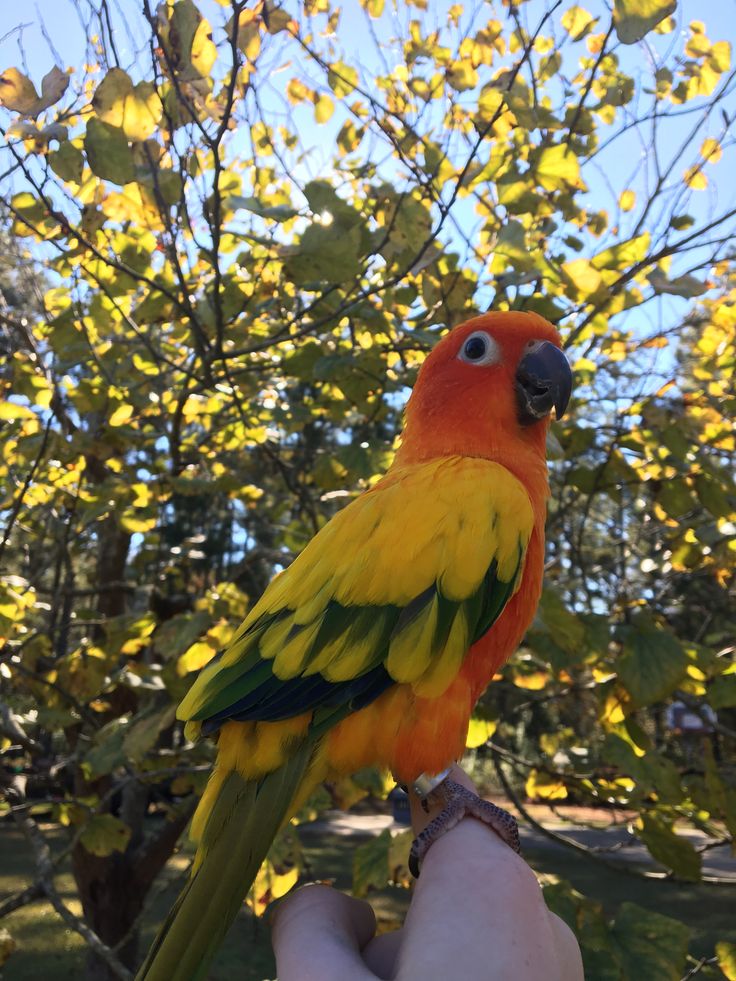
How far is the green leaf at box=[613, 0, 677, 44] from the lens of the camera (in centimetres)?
174

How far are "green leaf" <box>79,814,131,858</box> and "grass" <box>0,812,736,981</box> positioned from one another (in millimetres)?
1766

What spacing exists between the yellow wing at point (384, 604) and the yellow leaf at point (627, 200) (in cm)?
265

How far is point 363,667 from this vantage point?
1316 mm

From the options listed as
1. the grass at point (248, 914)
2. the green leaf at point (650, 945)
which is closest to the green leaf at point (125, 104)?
the green leaf at point (650, 945)

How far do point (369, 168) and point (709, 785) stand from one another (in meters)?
2.70

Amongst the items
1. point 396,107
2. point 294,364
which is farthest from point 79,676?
point 396,107

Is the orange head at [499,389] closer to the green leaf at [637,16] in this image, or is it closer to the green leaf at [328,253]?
the green leaf at [328,253]

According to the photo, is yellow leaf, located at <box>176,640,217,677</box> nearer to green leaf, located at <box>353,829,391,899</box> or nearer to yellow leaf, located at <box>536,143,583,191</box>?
green leaf, located at <box>353,829,391,899</box>

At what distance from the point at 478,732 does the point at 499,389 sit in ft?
4.04

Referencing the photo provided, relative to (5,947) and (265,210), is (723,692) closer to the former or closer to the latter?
(265,210)

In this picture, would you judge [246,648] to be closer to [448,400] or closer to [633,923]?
[448,400]

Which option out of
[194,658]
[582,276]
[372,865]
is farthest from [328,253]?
[372,865]

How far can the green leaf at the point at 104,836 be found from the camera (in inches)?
95.6

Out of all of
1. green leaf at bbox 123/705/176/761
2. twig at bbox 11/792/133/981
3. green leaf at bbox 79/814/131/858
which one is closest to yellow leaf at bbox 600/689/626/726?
green leaf at bbox 123/705/176/761
